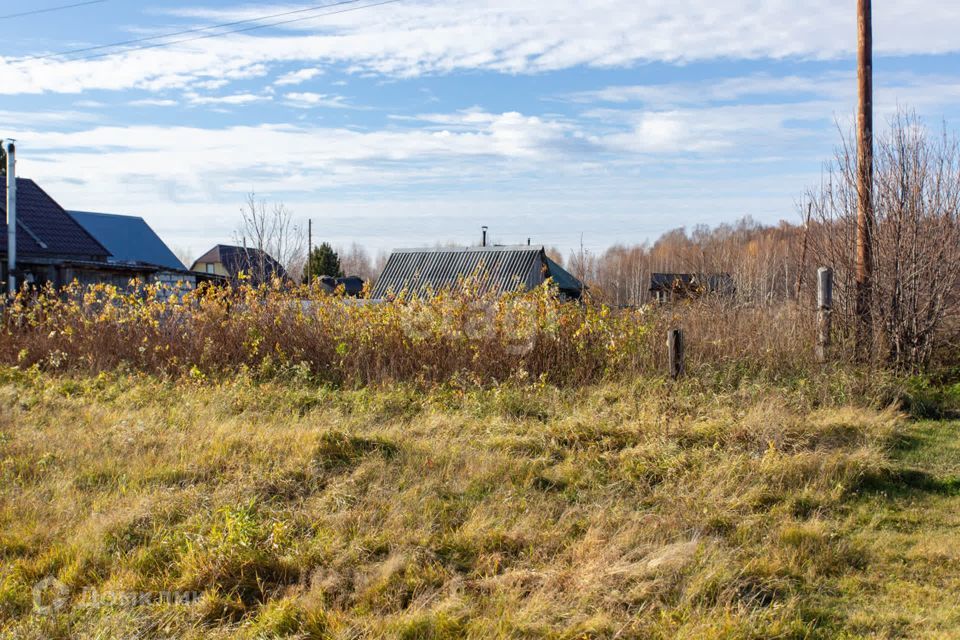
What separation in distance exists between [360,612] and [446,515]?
1325 mm

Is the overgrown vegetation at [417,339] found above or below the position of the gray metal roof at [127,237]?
below

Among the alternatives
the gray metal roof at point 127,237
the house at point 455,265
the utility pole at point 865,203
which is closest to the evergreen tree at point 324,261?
the gray metal roof at point 127,237

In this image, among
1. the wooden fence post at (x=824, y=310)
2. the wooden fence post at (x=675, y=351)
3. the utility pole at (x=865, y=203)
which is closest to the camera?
the wooden fence post at (x=675, y=351)

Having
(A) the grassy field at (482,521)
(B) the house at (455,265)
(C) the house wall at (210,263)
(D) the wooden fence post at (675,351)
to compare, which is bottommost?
(A) the grassy field at (482,521)

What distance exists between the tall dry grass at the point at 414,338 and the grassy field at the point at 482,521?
1.45 m

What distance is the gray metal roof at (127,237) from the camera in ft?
106

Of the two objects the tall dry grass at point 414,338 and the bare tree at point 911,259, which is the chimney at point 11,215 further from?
the bare tree at point 911,259

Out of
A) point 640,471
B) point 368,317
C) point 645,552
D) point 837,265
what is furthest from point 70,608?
Answer: point 837,265

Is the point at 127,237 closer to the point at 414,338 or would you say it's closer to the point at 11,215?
the point at 11,215

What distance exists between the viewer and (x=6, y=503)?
552 centimetres

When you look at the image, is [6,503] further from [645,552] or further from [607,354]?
[607,354]

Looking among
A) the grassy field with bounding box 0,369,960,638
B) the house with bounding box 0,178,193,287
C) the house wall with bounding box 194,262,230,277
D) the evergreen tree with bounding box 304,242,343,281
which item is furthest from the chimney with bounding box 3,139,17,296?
the house wall with bounding box 194,262,230,277

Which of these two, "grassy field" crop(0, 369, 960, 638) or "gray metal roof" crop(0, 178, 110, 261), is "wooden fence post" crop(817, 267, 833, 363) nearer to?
"grassy field" crop(0, 369, 960, 638)

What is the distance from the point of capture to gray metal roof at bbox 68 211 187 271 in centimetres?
3219
